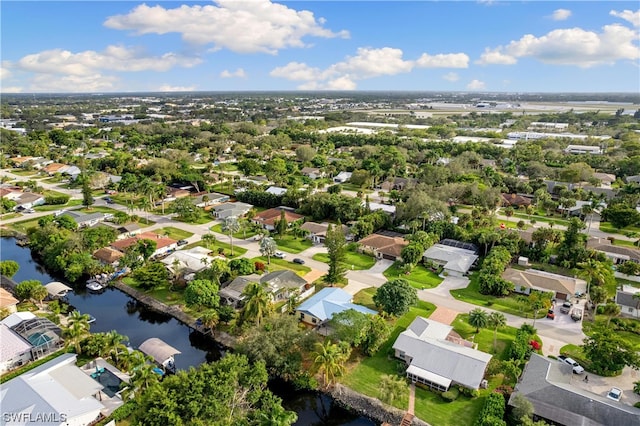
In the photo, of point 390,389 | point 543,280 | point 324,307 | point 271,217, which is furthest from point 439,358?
point 271,217

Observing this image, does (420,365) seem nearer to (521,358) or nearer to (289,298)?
(521,358)

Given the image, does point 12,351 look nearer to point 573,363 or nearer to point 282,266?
point 282,266

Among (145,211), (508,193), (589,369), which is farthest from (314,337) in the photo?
(508,193)

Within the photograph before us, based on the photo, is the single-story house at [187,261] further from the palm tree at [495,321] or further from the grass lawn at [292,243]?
the palm tree at [495,321]

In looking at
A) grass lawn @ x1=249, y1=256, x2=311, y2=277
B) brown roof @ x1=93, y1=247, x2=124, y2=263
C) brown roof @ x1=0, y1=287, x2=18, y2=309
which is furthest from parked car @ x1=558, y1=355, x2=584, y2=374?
brown roof @ x1=0, y1=287, x2=18, y2=309

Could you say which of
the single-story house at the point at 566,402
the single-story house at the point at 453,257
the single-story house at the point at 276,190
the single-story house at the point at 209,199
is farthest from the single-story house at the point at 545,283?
the single-story house at the point at 209,199
